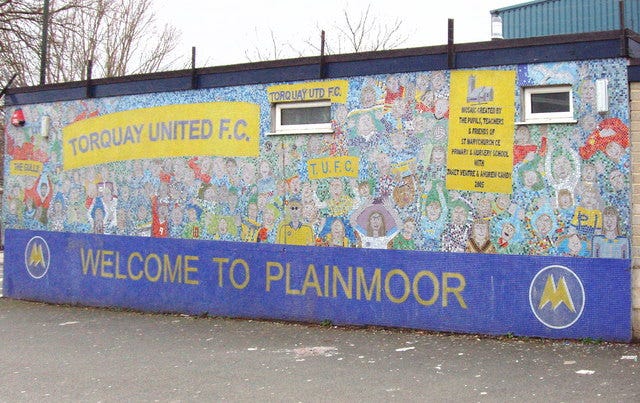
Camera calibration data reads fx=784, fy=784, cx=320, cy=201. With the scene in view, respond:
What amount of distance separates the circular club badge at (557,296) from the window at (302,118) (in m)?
3.14

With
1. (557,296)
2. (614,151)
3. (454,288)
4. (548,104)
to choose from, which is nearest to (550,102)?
(548,104)

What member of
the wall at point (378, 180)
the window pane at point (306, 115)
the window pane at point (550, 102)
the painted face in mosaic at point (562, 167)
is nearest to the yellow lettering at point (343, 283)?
the wall at point (378, 180)

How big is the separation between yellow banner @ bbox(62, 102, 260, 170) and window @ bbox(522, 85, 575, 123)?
11.6 feet

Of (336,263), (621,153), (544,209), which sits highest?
(621,153)

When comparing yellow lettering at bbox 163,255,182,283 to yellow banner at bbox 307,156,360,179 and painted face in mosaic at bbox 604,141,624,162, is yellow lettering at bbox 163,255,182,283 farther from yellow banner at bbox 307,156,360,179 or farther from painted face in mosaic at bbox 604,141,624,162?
painted face in mosaic at bbox 604,141,624,162

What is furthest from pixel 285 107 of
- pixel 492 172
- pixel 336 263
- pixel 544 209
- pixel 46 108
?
pixel 46 108

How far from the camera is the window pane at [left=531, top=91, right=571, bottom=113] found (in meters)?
8.49

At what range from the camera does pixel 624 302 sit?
26.5 feet

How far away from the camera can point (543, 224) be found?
852 centimetres

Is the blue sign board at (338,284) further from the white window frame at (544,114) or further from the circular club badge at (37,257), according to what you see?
the white window frame at (544,114)

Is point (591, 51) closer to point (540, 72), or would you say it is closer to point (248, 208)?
point (540, 72)

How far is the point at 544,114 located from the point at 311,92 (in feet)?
9.67

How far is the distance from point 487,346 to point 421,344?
70 centimetres

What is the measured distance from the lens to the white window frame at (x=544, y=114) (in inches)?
332
